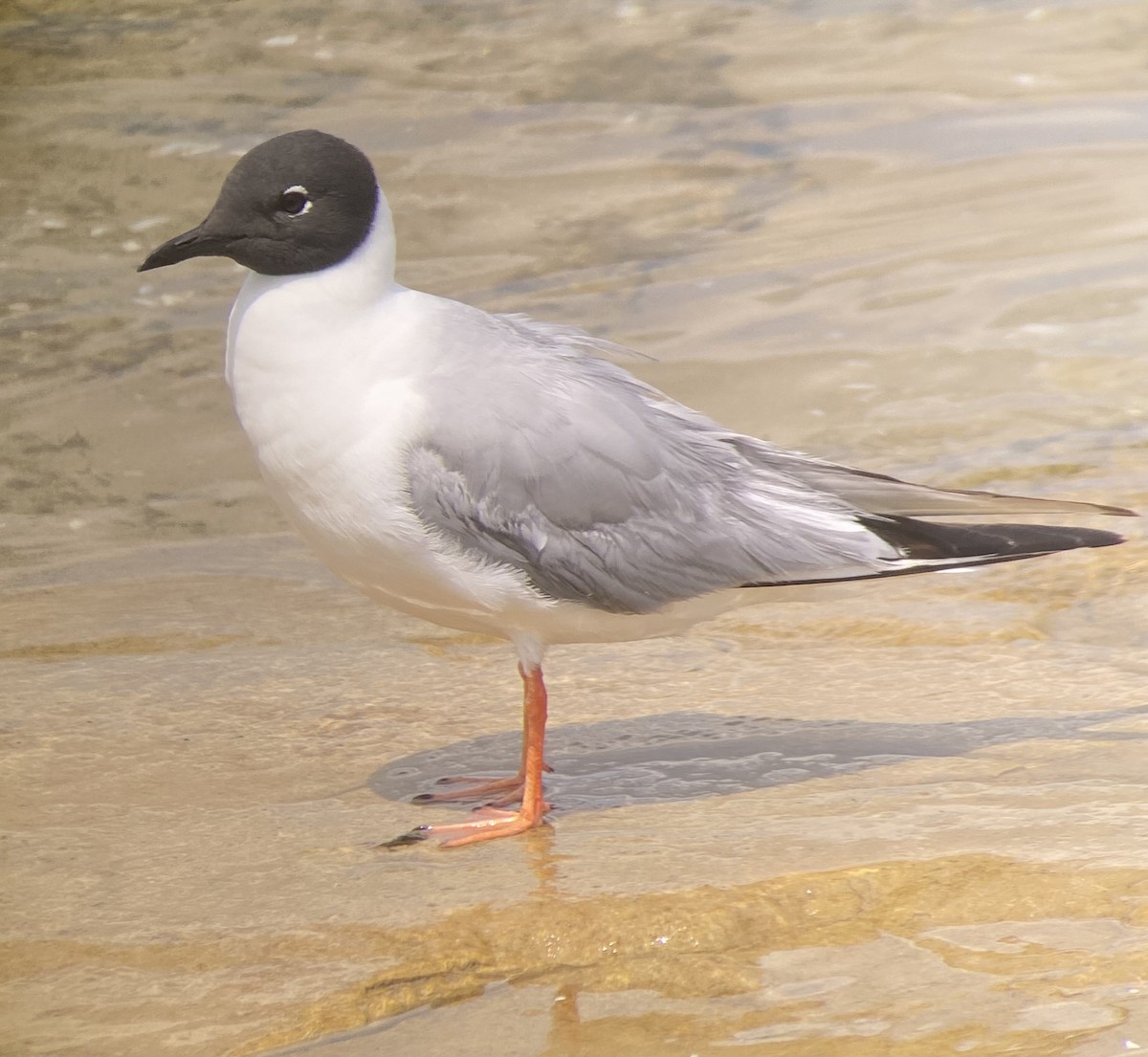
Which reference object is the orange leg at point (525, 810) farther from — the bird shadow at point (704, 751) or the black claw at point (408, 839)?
the bird shadow at point (704, 751)

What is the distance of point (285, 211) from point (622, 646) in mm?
1887

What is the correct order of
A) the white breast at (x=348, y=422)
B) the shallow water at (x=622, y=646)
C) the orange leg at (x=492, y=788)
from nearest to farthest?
the shallow water at (x=622, y=646) < the white breast at (x=348, y=422) < the orange leg at (x=492, y=788)

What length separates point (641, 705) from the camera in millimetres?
4512

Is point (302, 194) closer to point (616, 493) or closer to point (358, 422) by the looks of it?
point (358, 422)

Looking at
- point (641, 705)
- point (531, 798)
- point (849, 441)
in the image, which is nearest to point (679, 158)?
point (849, 441)

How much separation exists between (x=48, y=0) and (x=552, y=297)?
18.1 ft

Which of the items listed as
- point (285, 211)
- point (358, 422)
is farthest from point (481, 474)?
point (285, 211)

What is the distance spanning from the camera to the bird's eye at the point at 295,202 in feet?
12.1

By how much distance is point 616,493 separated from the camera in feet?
12.4

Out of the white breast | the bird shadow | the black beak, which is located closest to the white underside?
the white breast

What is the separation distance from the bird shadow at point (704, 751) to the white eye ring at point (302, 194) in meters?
1.37

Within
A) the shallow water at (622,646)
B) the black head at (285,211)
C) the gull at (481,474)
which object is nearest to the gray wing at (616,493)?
the gull at (481,474)

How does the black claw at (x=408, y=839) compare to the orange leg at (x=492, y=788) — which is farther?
the orange leg at (x=492, y=788)

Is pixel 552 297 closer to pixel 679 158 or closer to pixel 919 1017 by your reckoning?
pixel 679 158
